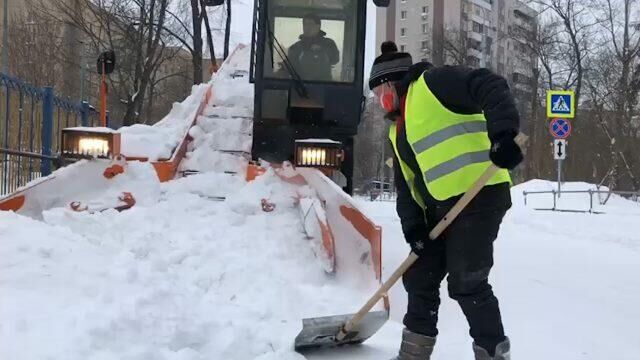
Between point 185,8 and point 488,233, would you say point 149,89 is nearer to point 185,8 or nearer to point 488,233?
point 185,8

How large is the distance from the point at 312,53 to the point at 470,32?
48.7 m

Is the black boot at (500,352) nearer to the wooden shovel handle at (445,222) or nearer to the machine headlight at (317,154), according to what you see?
the wooden shovel handle at (445,222)

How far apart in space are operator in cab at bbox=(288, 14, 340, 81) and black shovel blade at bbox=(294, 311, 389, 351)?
455 cm

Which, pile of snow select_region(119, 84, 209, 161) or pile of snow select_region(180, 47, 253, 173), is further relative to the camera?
pile of snow select_region(180, 47, 253, 173)

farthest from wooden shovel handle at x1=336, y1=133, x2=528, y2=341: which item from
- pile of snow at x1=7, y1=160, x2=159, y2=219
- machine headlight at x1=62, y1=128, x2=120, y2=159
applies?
machine headlight at x1=62, y1=128, x2=120, y2=159

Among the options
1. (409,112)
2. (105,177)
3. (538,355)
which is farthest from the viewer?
(105,177)

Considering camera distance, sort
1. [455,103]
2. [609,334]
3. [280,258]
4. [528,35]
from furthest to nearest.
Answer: [528,35] < [280,258] < [609,334] < [455,103]

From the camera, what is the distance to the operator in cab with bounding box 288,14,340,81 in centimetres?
757

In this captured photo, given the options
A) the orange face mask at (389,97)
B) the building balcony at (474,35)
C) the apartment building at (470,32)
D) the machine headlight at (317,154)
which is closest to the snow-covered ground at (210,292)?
the machine headlight at (317,154)

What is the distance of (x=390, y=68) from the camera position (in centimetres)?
324

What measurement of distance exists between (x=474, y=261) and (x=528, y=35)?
113ft

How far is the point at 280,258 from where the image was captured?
4625mm

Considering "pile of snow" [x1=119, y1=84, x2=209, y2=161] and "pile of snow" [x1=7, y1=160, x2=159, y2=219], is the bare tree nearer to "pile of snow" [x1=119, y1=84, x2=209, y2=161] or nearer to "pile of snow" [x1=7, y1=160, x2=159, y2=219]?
"pile of snow" [x1=119, y1=84, x2=209, y2=161]

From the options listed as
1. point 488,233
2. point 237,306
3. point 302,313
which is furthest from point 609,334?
point 237,306
